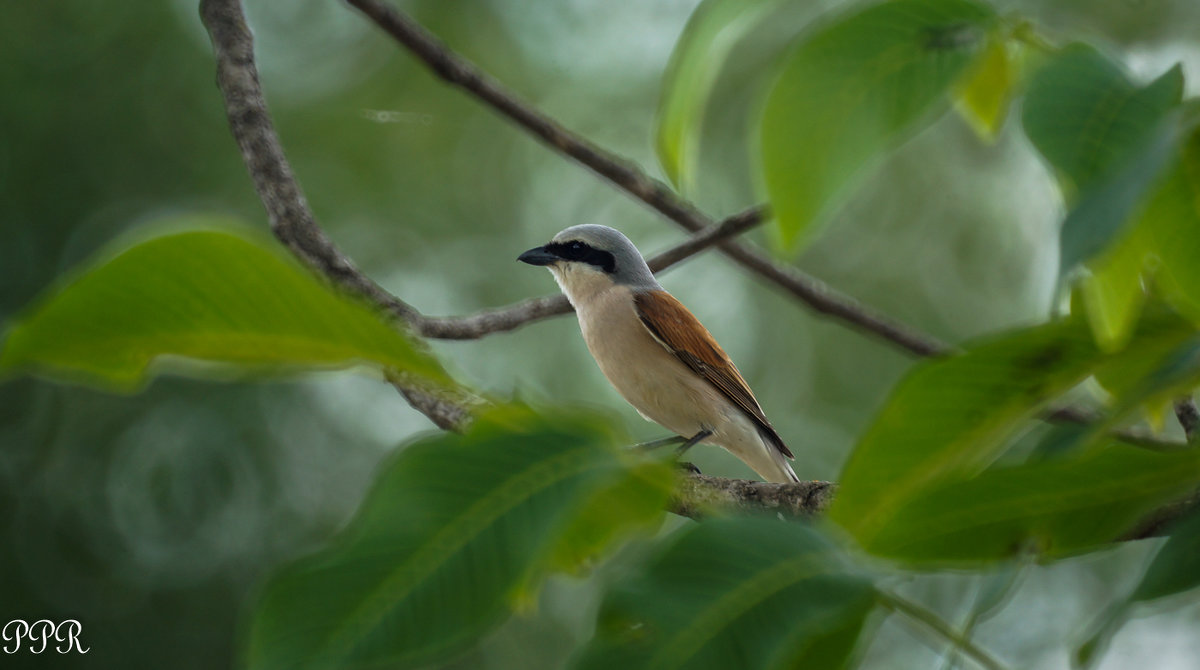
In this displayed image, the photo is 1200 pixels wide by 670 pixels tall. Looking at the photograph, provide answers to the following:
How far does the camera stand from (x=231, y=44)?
3.21 m

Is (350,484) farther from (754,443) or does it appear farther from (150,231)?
(150,231)

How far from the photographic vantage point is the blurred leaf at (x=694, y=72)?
118 cm

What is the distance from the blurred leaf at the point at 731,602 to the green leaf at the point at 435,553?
8 cm

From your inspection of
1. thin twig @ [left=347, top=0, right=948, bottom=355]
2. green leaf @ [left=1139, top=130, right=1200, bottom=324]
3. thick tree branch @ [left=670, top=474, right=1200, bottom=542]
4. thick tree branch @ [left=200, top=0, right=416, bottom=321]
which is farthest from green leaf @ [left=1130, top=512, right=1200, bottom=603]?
thick tree branch @ [left=200, top=0, right=416, bottom=321]

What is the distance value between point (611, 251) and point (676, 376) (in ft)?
2.87

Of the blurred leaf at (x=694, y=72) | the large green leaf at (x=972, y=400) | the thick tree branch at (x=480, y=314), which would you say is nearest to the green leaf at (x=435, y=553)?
the large green leaf at (x=972, y=400)

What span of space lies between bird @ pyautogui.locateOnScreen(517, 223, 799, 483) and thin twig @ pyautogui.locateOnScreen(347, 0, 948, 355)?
1099 mm

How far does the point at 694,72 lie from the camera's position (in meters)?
1.28

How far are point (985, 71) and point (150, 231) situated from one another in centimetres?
160

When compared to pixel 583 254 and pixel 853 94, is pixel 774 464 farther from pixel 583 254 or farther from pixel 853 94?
pixel 853 94

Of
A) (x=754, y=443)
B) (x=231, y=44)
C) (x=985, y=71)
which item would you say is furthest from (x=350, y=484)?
(x=985, y=71)

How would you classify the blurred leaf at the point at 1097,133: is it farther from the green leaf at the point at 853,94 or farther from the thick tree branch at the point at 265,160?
the thick tree branch at the point at 265,160

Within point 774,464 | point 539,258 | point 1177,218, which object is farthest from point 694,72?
point 539,258

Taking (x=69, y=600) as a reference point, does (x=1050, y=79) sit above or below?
below
